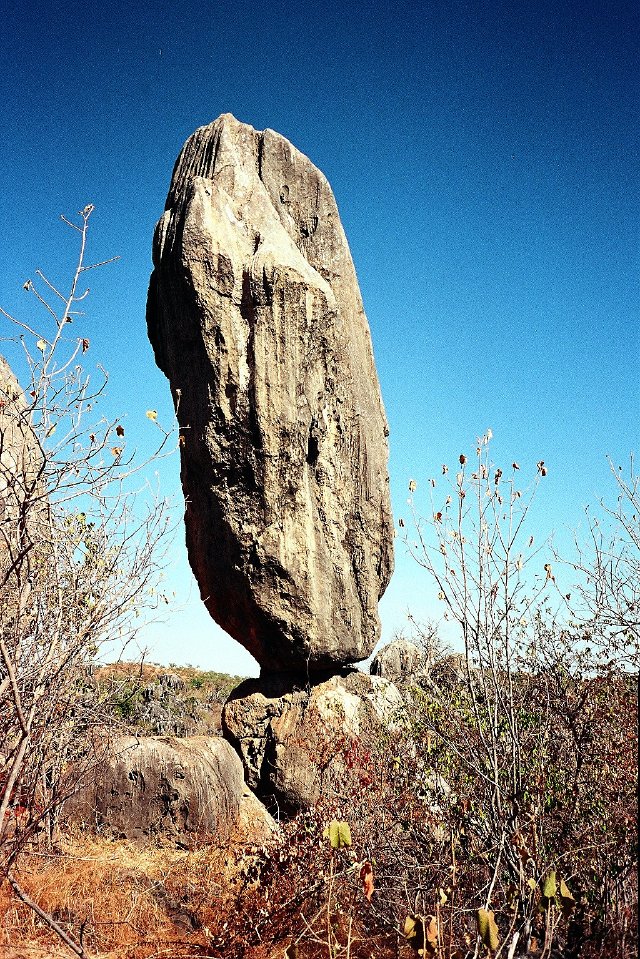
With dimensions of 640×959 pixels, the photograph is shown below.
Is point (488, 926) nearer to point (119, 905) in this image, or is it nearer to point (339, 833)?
point (339, 833)

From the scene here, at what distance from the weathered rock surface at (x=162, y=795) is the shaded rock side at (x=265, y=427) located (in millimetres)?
1152

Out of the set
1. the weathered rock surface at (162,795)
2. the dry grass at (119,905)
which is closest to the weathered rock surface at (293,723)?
the weathered rock surface at (162,795)

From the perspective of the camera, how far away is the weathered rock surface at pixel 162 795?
6230mm

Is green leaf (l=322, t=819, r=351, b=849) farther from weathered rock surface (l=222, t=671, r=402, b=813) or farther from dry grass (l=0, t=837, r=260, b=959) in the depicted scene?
weathered rock surface (l=222, t=671, r=402, b=813)

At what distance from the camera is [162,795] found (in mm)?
6402

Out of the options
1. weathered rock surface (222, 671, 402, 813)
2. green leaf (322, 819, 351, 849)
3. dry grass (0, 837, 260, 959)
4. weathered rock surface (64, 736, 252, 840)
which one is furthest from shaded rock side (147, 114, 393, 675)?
green leaf (322, 819, 351, 849)

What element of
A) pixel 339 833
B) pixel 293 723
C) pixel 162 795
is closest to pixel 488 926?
pixel 339 833

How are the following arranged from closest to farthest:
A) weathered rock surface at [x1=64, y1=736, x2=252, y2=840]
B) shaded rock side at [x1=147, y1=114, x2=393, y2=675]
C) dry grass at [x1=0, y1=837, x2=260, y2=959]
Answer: dry grass at [x1=0, y1=837, x2=260, y2=959] → weathered rock surface at [x1=64, y1=736, x2=252, y2=840] → shaded rock side at [x1=147, y1=114, x2=393, y2=675]

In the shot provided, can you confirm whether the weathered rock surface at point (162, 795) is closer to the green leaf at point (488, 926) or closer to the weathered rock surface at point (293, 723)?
the weathered rock surface at point (293, 723)

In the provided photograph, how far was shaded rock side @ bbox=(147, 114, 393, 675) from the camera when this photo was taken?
6441 mm

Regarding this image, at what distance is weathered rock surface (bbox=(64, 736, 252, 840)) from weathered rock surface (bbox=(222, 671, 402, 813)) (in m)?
Result: 0.28

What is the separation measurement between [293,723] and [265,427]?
2746mm

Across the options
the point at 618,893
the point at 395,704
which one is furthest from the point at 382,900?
the point at 395,704

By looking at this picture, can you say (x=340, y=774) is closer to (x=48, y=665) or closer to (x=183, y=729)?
(x=48, y=665)
